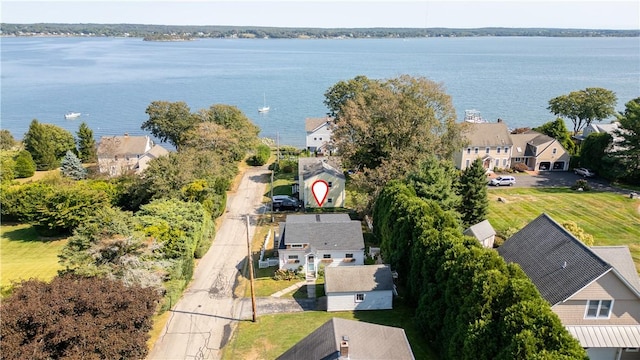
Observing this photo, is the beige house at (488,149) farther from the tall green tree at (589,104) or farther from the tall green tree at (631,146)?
the tall green tree at (589,104)

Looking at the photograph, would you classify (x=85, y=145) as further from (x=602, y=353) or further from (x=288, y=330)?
(x=602, y=353)

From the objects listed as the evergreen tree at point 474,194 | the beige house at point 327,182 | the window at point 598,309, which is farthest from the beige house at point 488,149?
the window at point 598,309

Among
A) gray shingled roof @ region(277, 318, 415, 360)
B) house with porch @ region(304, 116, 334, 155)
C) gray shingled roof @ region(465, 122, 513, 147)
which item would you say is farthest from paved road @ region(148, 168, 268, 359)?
gray shingled roof @ region(465, 122, 513, 147)

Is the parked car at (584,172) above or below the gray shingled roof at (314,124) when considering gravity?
below

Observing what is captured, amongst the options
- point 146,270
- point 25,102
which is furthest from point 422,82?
point 25,102

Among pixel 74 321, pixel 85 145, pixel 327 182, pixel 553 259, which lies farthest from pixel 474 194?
pixel 85 145

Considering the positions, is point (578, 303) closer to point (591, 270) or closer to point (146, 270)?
point (591, 270)
